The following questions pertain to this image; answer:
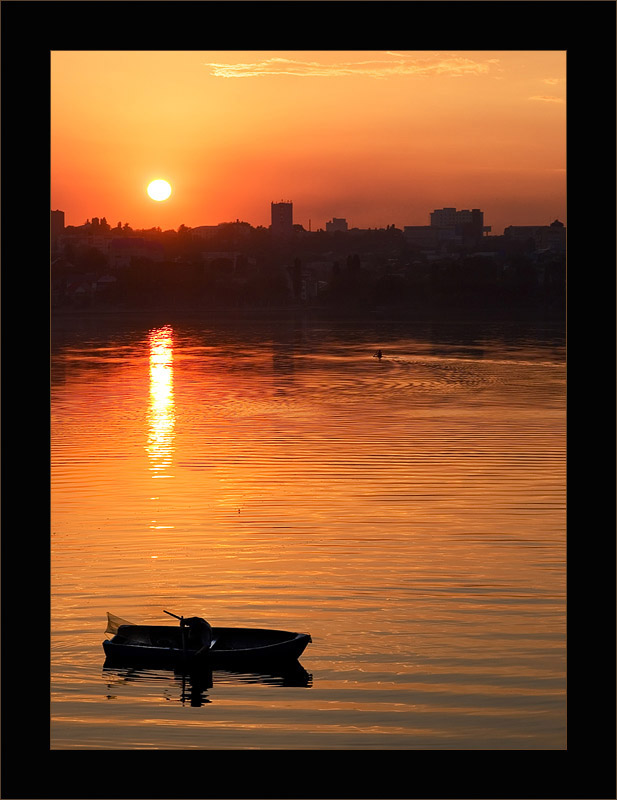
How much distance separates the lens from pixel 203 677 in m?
11.0

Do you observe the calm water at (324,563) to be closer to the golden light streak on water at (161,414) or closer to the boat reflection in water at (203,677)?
the boat reflection in water at (203,677)

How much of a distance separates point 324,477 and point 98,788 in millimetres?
20172

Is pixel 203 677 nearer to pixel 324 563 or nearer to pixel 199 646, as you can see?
pixel 199 646

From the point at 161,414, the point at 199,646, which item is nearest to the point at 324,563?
the point at 199,646

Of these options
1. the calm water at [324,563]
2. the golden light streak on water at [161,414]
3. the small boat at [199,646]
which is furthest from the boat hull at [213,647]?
the golden light streak on water at [161,414]

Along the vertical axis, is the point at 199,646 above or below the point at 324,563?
above

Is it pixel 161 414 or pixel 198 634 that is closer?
pixel 198 634

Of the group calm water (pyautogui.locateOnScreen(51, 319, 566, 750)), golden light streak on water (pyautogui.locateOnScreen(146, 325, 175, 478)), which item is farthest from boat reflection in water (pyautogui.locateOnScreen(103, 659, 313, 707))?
golden light streak on water (pyautogui.locateOnScreen(146, 325, 175, 478))

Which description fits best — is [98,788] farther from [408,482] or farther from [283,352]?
[283,352]

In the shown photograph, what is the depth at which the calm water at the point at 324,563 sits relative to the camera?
9891mm

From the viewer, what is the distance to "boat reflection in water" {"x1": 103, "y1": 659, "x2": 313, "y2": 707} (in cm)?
1079

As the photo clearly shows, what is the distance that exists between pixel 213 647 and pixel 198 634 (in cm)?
23
